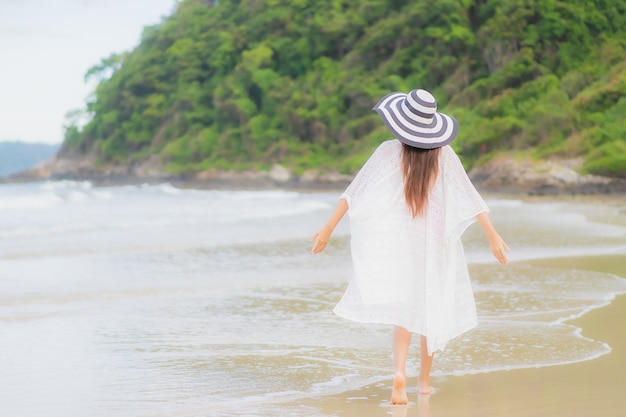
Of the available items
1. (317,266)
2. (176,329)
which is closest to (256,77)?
(317,266)

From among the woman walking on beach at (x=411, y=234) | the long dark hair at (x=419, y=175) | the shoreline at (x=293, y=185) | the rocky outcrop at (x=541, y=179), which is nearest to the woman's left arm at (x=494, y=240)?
the woman walking on beach at (x=411, y=234)

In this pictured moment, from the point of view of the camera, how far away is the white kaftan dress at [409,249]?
4391 millimetres

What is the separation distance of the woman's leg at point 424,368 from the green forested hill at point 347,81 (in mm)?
27322

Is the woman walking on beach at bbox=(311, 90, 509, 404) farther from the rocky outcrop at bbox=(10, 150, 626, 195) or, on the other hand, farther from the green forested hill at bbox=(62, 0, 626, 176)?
the green forested hill at bbox=(62, 0, 626, 176)

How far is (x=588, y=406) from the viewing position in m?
4.24

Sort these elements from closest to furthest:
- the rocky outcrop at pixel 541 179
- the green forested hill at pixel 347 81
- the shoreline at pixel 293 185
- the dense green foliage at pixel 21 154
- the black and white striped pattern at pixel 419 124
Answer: the black and white striped pattern at pixel 419 124
the shoreline at pixel 293 185
the rocky outcrop at pixel 541 179
the green forested hill at pixel 347 81
the dense green foliage at pixel 21 154

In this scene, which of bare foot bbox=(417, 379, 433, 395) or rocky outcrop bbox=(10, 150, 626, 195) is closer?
bare foot bbox=(417, 379, 433, 395)

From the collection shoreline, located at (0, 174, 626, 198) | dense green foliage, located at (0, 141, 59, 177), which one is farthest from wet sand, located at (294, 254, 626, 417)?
dense green foliage, located at (0, 141, 59, 177)

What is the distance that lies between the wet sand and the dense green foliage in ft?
491

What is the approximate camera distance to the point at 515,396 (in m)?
4.46

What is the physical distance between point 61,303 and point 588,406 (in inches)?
191

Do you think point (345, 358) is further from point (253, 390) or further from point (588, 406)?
point (588, 406)

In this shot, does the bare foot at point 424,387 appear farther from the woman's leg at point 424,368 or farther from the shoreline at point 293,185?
the shoreline at point 293,185

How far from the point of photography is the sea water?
4.70m
